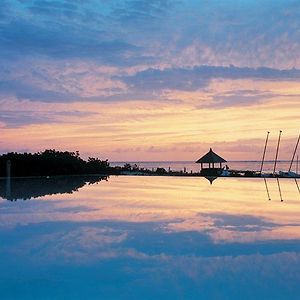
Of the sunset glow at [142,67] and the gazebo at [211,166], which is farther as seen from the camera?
the gazebo at [211,166]

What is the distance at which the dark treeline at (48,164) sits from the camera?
20.5 meters

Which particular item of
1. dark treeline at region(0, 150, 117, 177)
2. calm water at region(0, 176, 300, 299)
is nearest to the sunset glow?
dark treeline at region(0, 150, 117, 177)

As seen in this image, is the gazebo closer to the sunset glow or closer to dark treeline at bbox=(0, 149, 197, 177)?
dark treeline at bbox=(0, 149, 197, 177)

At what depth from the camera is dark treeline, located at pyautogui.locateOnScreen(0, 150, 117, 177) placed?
20500 mm

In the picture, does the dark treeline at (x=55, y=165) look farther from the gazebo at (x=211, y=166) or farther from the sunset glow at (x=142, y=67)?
the sunset glow at (x=142, y=67)

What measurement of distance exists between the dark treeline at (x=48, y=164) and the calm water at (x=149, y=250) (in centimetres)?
905

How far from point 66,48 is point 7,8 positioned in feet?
8.95

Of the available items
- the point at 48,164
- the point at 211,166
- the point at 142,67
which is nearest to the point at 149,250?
the point at 142,67

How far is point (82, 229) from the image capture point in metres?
7.93

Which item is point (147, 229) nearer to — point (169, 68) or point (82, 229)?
point (82, 229)

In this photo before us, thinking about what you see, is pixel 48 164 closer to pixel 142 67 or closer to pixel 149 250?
pixel 142 67

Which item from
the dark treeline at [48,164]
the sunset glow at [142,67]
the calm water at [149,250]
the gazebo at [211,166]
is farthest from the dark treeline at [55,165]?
the calm water at [149,250]

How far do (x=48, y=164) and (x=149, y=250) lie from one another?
15.7 meters

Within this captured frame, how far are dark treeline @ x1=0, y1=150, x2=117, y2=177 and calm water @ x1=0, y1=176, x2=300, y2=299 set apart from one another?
9.05m
